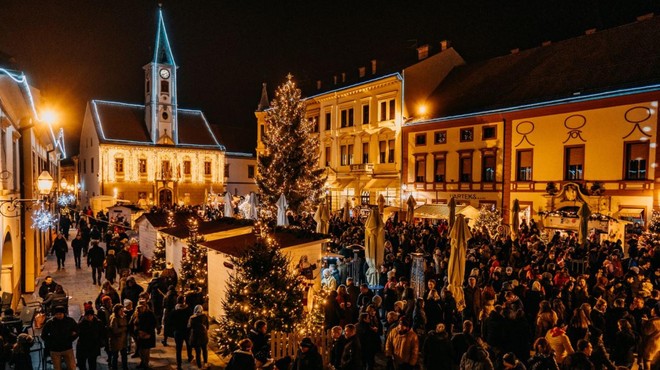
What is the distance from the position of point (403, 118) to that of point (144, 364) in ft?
90.1

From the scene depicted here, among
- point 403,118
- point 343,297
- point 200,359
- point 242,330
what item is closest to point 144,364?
point 200,359

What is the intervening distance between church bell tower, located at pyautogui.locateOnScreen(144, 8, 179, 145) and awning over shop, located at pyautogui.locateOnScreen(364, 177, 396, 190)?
996 inches

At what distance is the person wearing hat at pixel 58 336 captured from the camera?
28.9ft

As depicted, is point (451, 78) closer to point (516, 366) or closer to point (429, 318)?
point (429, 318)

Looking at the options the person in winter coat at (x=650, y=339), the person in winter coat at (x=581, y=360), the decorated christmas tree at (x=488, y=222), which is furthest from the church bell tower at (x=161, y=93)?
the person in winter coat at (x=581, y=360)

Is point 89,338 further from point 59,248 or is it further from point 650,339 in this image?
point 59,248

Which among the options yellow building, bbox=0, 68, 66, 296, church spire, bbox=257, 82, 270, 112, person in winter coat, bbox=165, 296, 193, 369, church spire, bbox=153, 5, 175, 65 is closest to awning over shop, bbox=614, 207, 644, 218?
person in winter coat, bbox=165, 296, 193, 369

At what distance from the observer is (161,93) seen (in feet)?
169

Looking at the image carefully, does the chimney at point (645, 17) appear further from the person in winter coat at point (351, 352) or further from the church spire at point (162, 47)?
the church spire at point (162, 47)

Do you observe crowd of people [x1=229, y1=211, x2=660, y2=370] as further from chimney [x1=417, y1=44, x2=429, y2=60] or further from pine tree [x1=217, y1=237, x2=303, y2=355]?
chimney [x1=417, y1=44, x2=429, y2=60]

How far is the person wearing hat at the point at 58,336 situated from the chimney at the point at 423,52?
32158 millimetres

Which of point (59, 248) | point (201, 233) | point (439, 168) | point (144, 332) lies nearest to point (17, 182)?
point (59, 248)

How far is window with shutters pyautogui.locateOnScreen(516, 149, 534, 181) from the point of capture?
27.4 m

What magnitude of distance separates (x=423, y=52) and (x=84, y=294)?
29372 mm
